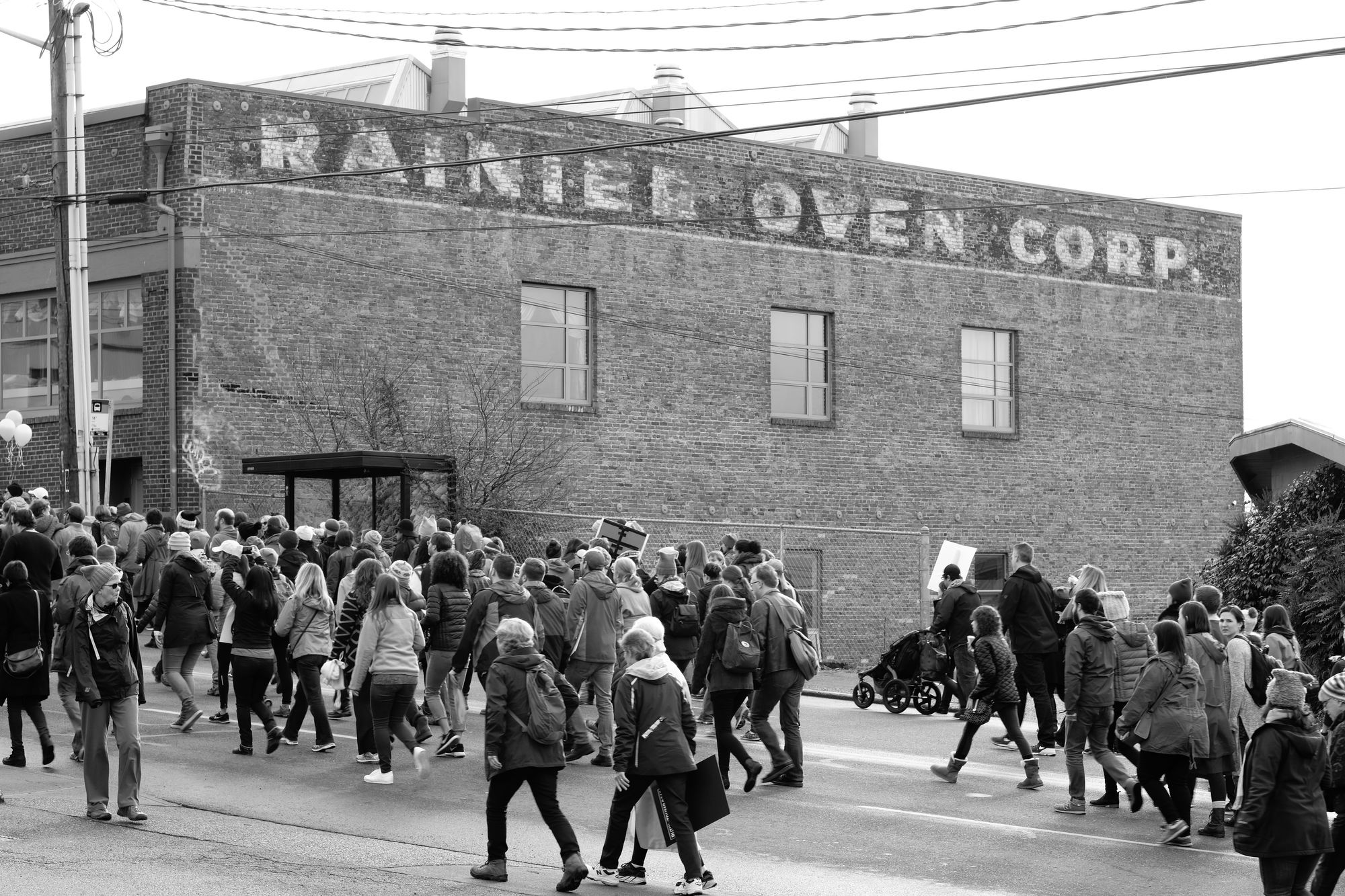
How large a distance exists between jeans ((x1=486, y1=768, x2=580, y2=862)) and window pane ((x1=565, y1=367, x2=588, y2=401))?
61.8 ft

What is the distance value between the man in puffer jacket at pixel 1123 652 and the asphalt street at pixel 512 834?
8.7 inches

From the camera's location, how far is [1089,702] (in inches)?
490

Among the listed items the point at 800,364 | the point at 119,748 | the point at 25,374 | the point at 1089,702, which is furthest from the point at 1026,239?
the point at 119,748

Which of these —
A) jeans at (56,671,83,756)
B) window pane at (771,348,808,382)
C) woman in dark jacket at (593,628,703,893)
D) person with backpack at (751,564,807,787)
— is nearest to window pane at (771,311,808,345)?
window pane at (771,348,808,382)

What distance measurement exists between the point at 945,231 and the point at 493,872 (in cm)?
2512

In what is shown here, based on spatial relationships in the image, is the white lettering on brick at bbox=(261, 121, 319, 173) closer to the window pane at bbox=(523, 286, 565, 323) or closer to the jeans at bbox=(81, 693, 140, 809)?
the window pane at bbox=(523, 286, 565, 323)

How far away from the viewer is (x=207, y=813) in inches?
464

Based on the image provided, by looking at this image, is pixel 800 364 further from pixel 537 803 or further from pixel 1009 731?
pixel 537 803

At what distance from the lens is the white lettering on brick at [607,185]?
1118 inches

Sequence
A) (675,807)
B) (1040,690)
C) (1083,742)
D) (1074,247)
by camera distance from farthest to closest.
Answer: (1074,247)
(1040,690)
(1083,742)
(675,807)

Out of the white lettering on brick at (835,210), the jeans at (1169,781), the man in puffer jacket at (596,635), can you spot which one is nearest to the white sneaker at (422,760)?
the man in puffer jacket at (596,635)

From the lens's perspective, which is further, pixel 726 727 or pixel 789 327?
pixel 789 327

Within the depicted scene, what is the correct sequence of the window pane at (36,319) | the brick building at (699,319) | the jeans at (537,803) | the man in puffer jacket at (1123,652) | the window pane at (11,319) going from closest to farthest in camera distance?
the jeans at (537,803) < the man in puffer jacket at (1123,652) < the brick building at (699,319) < the window pane at (36,319) < the window pane at (11,319)

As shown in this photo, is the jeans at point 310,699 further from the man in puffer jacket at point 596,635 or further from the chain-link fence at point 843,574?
the chain-link fence at point 843,574
